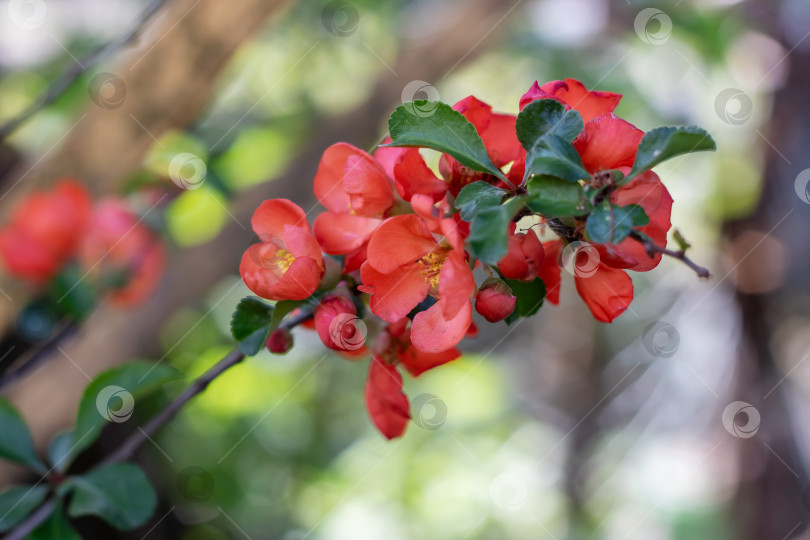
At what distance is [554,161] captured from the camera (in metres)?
0.40

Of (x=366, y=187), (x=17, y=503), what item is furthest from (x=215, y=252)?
(x=366, y=187)

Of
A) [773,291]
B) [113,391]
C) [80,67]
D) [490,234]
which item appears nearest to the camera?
[490,234]

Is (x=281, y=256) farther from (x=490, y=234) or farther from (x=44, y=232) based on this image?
(x=44, y=232)

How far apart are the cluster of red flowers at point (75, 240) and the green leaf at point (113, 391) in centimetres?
56

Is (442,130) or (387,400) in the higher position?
(442,130)

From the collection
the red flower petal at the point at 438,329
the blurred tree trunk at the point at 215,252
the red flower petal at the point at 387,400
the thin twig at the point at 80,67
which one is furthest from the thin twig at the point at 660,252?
the blurred tree trunk at the point at 215,252

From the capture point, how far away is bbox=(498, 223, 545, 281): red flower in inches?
16.7

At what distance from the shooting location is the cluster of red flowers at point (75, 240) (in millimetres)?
1134

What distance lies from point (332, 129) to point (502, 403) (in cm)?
117

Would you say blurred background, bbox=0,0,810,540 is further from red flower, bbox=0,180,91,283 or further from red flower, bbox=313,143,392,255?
red flower, bbox=313,143,392,255

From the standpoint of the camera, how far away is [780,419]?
187 cm

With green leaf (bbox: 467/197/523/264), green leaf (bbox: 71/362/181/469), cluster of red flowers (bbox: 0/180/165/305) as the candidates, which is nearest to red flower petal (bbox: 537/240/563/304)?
green leaf (bbox: 467/197/523/264)

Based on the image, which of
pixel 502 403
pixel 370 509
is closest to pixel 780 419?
pixel 502 403

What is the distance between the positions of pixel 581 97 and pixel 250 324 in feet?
0.96
